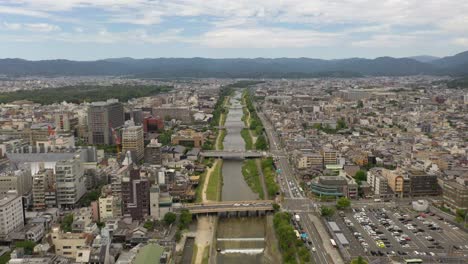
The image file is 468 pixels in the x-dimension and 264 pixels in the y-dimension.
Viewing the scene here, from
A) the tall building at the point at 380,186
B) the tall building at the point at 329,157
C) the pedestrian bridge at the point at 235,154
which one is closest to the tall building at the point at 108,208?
the tall building at the point at 380,186

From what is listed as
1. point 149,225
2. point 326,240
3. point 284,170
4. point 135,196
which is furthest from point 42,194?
point 284,170

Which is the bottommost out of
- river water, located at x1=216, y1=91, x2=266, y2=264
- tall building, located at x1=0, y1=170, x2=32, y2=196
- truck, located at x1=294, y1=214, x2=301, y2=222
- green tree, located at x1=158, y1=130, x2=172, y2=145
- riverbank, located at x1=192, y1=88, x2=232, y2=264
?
river water, located at x1=216, y1=91, x2=266, y2=264

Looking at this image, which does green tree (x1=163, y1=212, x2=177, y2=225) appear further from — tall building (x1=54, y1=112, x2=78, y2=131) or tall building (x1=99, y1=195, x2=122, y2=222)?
tall building (x1=54, y1=112, x2=78, y2=131)

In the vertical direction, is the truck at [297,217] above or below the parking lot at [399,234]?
above

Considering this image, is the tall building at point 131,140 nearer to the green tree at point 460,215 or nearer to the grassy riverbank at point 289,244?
the grassy riverbank at point 289,244

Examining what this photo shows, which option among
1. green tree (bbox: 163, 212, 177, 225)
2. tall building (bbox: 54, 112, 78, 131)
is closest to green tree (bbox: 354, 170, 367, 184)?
green tree (bbox: 163, 212, 177, 225)

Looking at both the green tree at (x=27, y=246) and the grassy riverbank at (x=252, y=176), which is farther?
the grassy riverbank at (x=252, y=176)

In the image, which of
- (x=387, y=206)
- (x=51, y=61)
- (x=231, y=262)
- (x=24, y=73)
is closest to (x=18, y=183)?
(x=231, y=262)

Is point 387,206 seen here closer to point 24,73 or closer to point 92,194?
point 92,194
